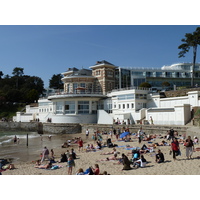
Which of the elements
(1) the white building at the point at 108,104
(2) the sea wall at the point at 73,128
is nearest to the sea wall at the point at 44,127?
(2) the sea wall at the point at 73,128

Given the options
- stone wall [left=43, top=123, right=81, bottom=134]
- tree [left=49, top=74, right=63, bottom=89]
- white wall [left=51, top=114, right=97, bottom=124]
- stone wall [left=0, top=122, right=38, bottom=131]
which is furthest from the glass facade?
tree [left=49, top=74, right=63, bottom=89]

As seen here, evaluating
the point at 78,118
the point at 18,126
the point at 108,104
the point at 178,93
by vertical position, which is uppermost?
the point at 178,93

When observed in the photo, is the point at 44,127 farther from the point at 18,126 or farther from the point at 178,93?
the point at 178,93

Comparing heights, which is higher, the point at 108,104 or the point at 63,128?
the point at 108,104

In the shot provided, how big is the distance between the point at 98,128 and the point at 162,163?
776 inches

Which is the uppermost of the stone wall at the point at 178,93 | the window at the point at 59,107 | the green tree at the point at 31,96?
the green tree at the point at 31,96

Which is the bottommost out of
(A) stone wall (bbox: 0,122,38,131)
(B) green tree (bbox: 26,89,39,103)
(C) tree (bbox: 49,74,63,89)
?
(A) stone wall (bbox: 0,122,38,131)

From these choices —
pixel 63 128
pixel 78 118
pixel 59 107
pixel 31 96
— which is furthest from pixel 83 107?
pixel 31 96

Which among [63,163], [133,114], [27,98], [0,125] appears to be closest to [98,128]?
[133,114]

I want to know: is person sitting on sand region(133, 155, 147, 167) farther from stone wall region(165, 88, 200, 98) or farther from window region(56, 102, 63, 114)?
window region(56, 102, 63, 114)

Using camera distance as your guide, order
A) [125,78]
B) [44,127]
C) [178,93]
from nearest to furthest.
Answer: [178,93]
[44,127]
[125,78]

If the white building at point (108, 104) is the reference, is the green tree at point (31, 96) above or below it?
above

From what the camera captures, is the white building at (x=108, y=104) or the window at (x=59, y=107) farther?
the window at (x=59, y=107)

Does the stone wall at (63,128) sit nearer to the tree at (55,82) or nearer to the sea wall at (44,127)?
the sea wall at (44,127)
